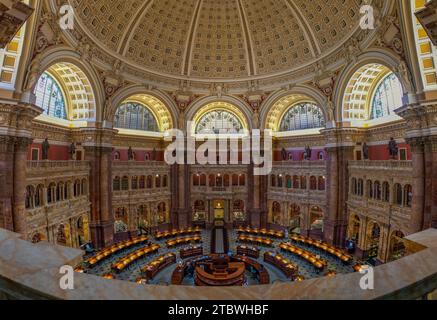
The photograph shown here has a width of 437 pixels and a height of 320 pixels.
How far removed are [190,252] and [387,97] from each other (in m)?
24.2

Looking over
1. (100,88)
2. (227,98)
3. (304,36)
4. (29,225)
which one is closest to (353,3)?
(304,36)

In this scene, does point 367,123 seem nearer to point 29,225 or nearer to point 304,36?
point 304,36

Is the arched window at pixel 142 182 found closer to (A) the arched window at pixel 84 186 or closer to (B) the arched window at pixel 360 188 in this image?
(A) the arched window at pixel 84 186

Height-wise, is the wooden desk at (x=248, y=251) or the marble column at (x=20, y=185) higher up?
the marble column at (x=20, y=185)

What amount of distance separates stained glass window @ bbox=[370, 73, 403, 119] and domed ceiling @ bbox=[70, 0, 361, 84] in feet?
19.1

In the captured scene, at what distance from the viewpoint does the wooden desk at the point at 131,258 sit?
20016 mm

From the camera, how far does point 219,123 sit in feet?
120

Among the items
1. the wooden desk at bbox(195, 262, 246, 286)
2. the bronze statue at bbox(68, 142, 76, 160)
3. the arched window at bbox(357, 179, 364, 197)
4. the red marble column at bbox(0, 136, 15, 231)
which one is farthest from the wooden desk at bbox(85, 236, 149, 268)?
the arched window at bbox(357, 179, 364, 197)

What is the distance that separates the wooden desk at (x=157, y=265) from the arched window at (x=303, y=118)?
22.7 meters

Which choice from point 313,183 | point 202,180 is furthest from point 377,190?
point 202,180

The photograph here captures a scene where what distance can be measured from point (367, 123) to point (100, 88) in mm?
28292

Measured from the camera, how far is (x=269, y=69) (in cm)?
3194

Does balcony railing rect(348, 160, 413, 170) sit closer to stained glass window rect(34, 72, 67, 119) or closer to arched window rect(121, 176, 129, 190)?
arched window rect(121, 176, 129, 190)

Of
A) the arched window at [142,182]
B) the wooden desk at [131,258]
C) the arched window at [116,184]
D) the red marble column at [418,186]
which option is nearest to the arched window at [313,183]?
the red marble column at [418,186]
